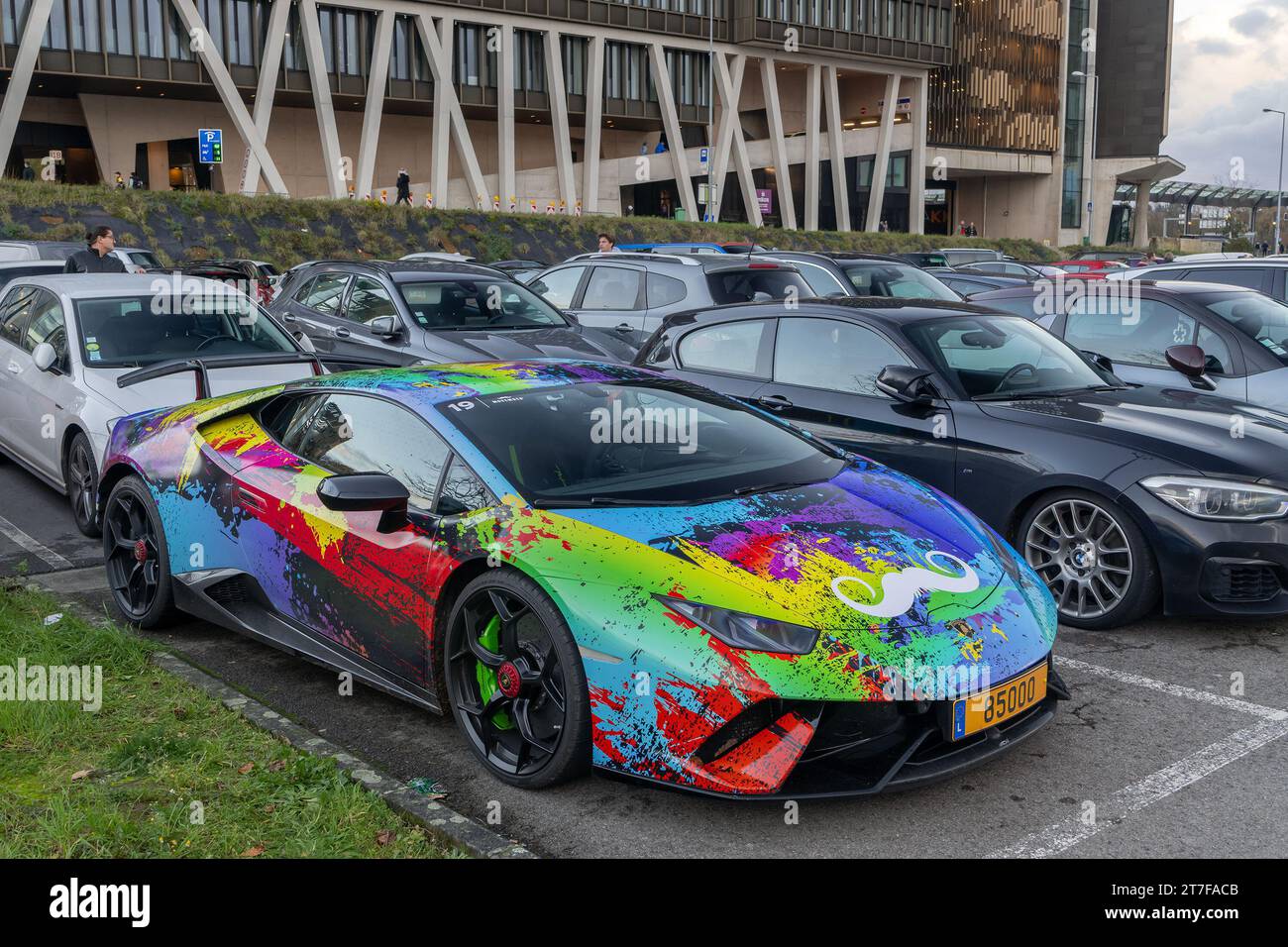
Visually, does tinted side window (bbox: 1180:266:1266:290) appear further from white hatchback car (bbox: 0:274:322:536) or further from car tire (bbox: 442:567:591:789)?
car tire (bbox: 442:567:591:789)

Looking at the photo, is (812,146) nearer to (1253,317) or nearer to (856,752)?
(1253,317)

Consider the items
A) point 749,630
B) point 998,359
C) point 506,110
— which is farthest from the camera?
point 506,110

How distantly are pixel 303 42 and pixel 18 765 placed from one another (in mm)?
50456

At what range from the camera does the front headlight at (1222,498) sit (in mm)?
5617

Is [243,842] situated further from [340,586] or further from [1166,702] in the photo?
[1166,702]

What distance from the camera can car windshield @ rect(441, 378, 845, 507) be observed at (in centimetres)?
443

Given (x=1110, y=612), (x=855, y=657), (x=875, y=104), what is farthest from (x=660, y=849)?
(x=875, y=104)

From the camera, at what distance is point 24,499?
28.8 ft

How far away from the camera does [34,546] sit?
7.53 meters

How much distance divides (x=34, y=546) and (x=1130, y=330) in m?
7.53

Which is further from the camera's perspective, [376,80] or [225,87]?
[376,80]

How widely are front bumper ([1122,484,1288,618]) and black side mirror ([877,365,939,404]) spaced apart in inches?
56.8

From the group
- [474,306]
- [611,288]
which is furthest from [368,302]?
[611,288]

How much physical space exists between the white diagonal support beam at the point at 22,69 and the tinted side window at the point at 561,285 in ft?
117
